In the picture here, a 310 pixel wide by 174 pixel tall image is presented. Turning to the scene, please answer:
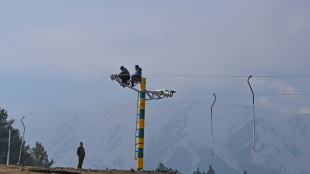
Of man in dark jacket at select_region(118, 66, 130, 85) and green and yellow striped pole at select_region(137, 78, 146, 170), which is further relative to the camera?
man in dark jacket at select_region(118, 66, 130, 85)

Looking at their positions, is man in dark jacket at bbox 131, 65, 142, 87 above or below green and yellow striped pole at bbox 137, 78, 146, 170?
above

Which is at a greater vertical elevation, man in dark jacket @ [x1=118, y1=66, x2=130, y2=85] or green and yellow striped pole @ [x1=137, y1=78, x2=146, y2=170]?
man in dark jacket @ [x1=118, y1=66, x2=130, y2=85]

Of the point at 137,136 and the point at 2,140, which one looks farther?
the point at 2,140

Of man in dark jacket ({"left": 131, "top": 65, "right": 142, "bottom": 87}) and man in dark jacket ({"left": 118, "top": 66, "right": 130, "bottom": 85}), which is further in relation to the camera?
man in dark jacket ({"left": 118, "top": 66, "right": 130, "bottom": 85})

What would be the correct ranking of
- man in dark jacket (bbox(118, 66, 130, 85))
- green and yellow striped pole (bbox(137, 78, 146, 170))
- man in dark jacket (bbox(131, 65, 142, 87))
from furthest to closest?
man in dark jacket (bbox(118, 66, 130, 85)) < man in dark jacket (bbox(131, 65, 142, 87)) < green and yellow striped pole (bbox(137, 78, 146, 170))

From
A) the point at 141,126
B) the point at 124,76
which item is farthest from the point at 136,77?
the point at 141,126

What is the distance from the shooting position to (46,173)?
115ft

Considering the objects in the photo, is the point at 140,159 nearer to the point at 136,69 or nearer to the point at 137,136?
the point at 137,136

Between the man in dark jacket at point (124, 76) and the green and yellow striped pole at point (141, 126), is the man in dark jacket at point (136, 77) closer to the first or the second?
the man in dark jacket at point (124, 76)

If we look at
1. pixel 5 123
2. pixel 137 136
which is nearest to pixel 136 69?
pixel 137 136

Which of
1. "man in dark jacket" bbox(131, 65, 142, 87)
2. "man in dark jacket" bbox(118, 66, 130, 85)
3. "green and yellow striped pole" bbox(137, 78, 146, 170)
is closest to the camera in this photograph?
"green and yellow striped pole" bbox(137, 78, 146, 170)

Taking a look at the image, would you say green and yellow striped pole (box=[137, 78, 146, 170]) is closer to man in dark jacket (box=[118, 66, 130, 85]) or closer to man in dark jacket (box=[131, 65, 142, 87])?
man in dark jacket (box=[131, 65, 142, 87])

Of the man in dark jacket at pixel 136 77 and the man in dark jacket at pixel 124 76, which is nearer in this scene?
the man in dark jacket at pixel 136 77

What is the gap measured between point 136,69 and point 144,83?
4.01ft
